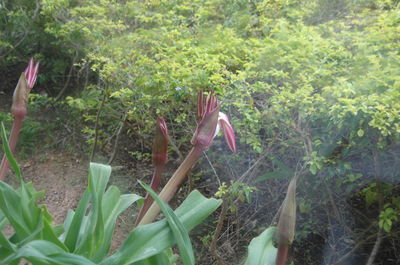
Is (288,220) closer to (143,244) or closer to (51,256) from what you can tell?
(143,244)

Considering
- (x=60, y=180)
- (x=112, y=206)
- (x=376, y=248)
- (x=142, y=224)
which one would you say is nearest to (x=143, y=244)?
(x=142, y=224)

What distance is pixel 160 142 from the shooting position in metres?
1.50

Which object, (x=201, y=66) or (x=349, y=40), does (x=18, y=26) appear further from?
(x=349, y=40)

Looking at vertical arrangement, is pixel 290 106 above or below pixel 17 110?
below

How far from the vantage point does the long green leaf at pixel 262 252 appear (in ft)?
5.02

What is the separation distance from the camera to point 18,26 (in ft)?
16.3

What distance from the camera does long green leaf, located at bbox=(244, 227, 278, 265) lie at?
60.2 inches

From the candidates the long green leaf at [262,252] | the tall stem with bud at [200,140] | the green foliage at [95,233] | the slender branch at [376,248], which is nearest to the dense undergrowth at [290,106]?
the slender branch at [376,248]

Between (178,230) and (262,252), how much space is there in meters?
0.33

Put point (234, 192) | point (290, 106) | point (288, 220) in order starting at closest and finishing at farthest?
point (288, 220), point (290, 106), point (234, 192)

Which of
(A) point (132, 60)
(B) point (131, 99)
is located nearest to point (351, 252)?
(B) point (131, 99)

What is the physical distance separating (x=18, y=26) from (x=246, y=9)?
238 centimetres

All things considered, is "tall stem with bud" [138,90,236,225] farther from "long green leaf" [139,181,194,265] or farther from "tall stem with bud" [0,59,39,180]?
"tall stem with bud" [0,59,39,180]

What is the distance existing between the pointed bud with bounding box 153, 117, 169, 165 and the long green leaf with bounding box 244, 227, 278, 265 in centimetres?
40
